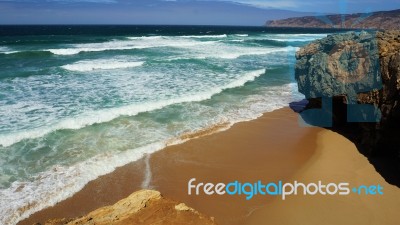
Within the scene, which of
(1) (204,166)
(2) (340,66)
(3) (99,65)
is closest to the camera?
(1) (204,166)

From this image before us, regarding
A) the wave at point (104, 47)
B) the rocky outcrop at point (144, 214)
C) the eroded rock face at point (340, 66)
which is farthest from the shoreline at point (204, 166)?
the wave at point (104, 47)

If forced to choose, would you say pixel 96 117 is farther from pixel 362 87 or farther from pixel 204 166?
pixel 362 87

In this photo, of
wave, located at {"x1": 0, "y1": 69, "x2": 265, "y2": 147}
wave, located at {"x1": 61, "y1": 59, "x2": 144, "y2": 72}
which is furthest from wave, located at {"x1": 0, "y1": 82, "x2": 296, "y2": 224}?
wave, located at {"x1": 61, "y1": 59, "x2": 144, "y2": 72}

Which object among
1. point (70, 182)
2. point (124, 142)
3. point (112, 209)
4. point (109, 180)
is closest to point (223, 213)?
point (112, 209)

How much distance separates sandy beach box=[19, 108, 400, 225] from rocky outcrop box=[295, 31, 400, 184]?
0.47 m

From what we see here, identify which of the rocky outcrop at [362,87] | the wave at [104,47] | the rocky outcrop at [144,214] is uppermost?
the wave at [104,47]

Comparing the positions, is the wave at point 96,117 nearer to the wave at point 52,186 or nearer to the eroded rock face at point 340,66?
the wave at point 52,186

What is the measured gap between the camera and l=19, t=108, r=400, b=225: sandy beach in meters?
5.67

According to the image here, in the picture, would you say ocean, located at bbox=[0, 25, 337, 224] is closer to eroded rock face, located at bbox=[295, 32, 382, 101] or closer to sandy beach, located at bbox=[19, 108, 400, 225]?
sandy beach, located at bbox=[19, 108, 400, 225]

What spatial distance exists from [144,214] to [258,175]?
3685mm

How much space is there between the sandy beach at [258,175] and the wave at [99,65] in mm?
12749

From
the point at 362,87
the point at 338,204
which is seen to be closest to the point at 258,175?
the point at 338,204

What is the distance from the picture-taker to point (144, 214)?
402cm

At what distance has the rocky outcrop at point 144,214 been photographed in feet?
12.8
